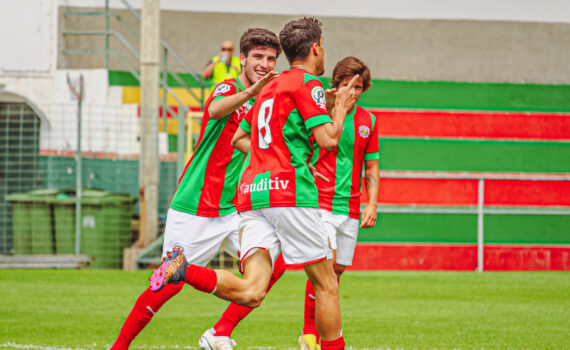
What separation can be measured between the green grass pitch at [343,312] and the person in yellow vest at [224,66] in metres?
3.24

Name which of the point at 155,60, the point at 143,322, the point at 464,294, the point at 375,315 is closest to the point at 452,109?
the point at 155,60

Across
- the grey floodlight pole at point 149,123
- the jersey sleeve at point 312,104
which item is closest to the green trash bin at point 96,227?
the grey floodlight pole at point 149,123

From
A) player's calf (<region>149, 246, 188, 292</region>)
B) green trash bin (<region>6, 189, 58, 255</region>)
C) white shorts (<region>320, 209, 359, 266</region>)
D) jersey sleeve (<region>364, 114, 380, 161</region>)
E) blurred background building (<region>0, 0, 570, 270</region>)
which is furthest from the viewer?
blurred background building (<region>0, 0, 570, 270</region>)

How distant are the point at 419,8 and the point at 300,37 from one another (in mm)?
12610

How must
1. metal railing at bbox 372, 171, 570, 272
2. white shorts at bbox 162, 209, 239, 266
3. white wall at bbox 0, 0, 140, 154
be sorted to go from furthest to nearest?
white wall at bbox 0, 0, 140, 154 < metal railing at bbox 372, 171, 570, 272 < white shorts at bbox 162, 209, 239, 266

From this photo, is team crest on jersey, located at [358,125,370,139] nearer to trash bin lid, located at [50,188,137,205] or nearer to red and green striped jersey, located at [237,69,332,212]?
red and green striped jersey, located at [237,69,332,212]

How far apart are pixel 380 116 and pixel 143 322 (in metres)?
10.3

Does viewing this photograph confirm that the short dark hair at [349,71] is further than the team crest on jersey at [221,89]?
Yes

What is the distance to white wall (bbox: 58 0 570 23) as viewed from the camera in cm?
1655

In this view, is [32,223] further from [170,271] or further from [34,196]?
[170,271]

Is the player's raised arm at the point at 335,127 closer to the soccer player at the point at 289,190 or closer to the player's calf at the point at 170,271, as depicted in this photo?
the soccer player at the point at 289,190

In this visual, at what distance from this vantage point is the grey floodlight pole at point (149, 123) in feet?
38.7

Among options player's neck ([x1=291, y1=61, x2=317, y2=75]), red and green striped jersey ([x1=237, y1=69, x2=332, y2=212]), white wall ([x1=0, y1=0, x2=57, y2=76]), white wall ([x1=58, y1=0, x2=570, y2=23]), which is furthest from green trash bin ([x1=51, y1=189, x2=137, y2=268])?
player's neck ([x1=291, y1=61, x2=317, y2=75])

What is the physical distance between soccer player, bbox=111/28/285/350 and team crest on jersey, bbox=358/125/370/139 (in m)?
1.14
